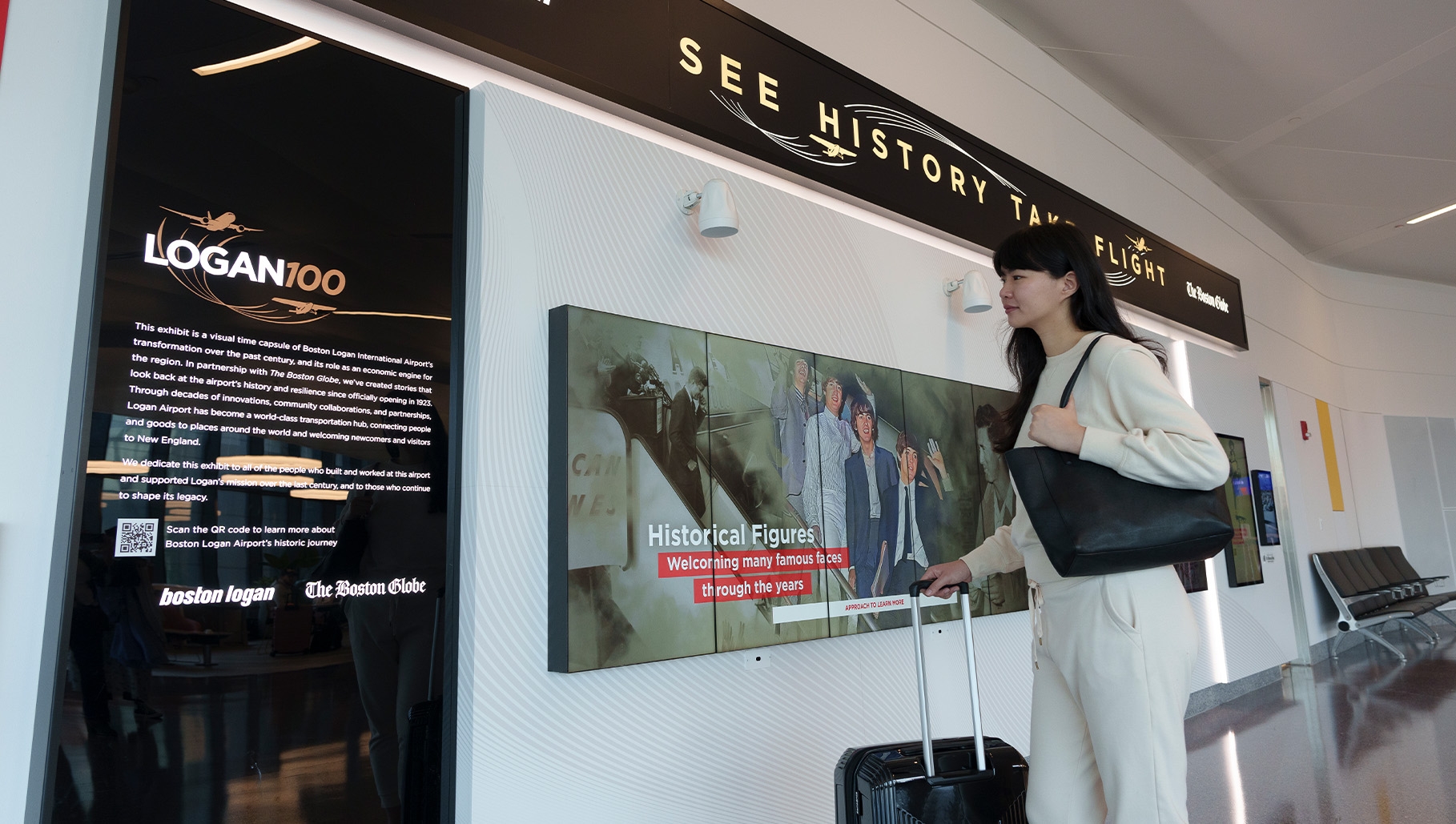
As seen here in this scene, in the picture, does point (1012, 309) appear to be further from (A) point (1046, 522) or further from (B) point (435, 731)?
(B) point (435, 731)

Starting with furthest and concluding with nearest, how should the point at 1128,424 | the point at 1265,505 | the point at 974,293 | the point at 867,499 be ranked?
the point at 1265,505, the point at 974,293, the point at 867,499, the point at 1128,424

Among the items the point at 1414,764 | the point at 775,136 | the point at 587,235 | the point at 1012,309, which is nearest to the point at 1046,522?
the point at 1012,309

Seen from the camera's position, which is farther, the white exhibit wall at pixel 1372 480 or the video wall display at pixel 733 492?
the white exhibit wall at pixel 1372 480

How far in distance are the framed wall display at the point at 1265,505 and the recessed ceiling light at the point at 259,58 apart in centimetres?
724

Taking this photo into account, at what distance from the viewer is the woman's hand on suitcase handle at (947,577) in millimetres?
1984

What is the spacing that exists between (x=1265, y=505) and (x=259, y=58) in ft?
25.2

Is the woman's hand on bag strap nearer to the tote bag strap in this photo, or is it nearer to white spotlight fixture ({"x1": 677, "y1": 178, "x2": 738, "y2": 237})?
the tote bag strap

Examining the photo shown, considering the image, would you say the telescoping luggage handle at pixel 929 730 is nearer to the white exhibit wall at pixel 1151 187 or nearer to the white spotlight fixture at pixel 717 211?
the white spotlight fixture at pixel 717 211

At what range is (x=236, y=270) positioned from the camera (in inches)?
73.0

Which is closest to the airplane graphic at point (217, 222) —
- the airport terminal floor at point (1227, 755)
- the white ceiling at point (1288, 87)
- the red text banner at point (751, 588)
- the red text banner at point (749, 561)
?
the airport terminal floor at point (1227, 755)

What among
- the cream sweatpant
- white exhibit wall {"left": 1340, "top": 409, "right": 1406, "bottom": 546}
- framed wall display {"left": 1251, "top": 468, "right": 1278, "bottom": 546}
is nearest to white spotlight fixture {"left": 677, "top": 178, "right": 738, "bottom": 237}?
the cream sweatpant

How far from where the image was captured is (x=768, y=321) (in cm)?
306

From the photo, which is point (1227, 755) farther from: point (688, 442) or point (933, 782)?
point (688, 442)

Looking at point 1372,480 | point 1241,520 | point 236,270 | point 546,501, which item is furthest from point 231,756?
point 1372,480
